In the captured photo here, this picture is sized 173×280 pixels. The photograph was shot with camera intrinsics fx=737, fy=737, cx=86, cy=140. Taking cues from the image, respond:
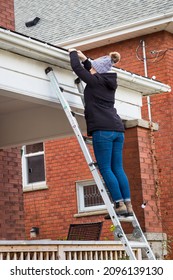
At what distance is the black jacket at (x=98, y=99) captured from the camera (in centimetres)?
846

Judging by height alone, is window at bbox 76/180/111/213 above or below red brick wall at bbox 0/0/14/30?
below

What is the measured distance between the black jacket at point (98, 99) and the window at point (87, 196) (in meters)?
7.79

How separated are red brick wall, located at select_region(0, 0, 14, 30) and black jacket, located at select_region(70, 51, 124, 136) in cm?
391

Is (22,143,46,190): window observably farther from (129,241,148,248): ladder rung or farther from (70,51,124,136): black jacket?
(129,241,148,248): ladder rung

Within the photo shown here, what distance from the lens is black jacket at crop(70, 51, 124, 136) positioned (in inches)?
333

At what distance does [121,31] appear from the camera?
51.8 feet

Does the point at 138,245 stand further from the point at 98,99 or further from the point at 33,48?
the point at 33,48

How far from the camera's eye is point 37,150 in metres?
17.5

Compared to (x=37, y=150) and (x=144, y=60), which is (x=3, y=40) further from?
(x=37, y=150)

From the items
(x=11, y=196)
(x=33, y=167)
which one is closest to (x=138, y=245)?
(x=11, y=196)

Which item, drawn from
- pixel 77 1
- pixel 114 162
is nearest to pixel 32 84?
pixel 114 162

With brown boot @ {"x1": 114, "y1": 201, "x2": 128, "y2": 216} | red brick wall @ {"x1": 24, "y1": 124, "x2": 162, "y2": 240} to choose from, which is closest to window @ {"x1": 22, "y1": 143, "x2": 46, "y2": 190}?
red brick wall @ {"x1": 24, "y1": 124, "x2": 162, "y2": 240}

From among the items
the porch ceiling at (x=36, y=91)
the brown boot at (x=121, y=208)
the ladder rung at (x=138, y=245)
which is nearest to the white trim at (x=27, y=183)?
the porch ceiling at (x=36, y=91)
